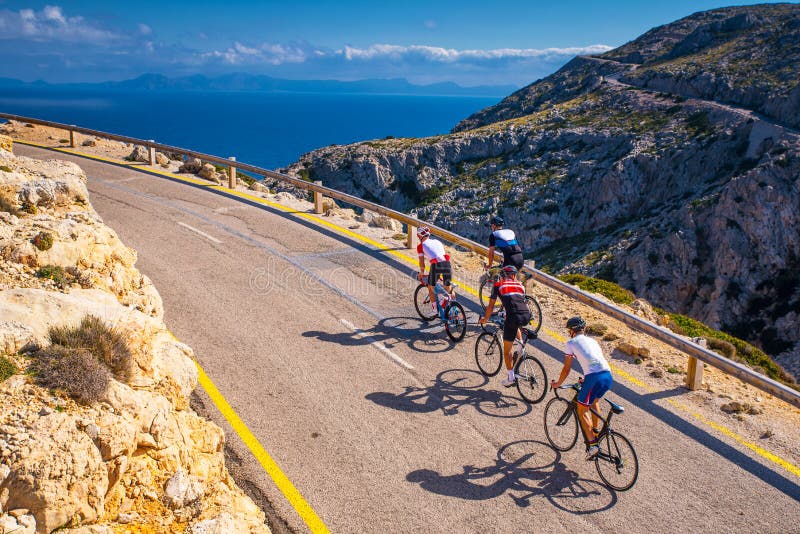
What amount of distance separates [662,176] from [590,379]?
6795 centimetres

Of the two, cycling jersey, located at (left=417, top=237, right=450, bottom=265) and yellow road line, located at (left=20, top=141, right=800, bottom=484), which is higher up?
cycling jersey, located at (left=417, top=237, right=450, bottom=265)

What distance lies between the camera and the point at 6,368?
5.15 m

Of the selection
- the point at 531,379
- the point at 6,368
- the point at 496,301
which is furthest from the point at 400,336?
the point at 6,368

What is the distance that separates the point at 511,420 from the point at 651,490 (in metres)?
2.08

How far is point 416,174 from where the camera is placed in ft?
307

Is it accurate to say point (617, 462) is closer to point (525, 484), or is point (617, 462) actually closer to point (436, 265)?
point (525, 484)

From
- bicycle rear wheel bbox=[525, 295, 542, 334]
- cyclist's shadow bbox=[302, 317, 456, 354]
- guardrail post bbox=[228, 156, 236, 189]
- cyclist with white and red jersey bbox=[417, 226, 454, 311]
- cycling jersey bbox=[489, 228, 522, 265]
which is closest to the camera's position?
cyclist's shadow bbox=[302, 317, 456, 354]

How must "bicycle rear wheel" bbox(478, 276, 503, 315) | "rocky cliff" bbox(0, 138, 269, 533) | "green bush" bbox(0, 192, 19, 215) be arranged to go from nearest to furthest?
"rocky cliff" bbox(0, 138, 269, 533), "green bush" bbox(0, 192, 19, 215), "bicycle rear wheel" bbox(478, 276, 503, 315)

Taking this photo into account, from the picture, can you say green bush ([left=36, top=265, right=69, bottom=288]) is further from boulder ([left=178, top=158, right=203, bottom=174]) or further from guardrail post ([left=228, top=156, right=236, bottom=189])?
boulder ([left=178, top=158, right=203, bottom=174])

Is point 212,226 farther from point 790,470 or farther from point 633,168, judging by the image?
point 633,168

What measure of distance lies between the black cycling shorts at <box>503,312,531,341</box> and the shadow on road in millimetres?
1982

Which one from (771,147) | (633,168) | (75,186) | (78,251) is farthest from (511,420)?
(633,168)

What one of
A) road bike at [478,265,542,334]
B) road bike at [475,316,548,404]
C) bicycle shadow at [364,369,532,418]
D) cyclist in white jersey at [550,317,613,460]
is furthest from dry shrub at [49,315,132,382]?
road bike at [478,265,542,334]

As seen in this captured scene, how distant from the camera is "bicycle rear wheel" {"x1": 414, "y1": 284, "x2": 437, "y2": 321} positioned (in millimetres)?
11625
